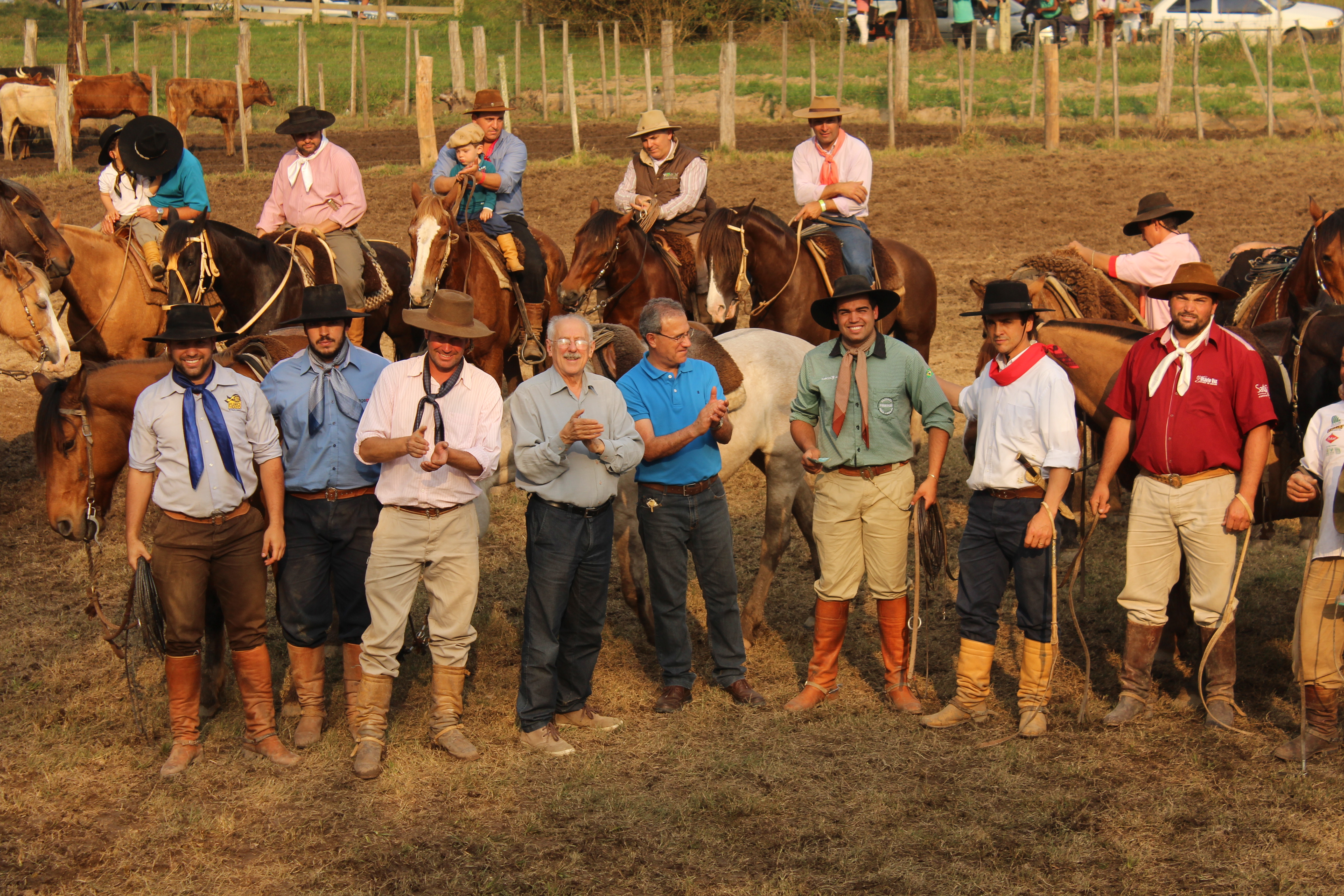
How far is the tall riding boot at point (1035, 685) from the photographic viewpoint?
5.82 meters

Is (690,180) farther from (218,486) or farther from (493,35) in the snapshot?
(493,35)

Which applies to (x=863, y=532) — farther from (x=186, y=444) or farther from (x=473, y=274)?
(x=473, y=274)

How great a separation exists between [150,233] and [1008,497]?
22.7ft

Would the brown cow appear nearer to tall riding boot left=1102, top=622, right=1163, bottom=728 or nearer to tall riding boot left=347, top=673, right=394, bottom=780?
tall riding boot left=347, top=673, right=394, bottom=780

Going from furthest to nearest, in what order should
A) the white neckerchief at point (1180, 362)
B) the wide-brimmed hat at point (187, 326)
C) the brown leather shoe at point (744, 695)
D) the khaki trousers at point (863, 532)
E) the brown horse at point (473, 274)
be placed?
the brown horse at point (473, 274) < the brown leather shoe at point (744, 695) < the khaki trousers at point (863, 532) < the white neckerchief at point (1180, 362) < the wide-brimmed hat at point (187, 326)

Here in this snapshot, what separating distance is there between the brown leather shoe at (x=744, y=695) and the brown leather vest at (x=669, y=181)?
4.56m

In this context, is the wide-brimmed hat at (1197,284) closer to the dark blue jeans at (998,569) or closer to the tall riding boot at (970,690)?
the dark blue jeans at (998,569)

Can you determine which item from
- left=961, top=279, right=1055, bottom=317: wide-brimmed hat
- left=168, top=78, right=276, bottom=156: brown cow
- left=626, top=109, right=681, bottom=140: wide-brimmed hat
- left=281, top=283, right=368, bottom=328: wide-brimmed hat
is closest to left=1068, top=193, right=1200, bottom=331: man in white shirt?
left=961, top=279, right=1055, bottom=317: wide-brimmed hat

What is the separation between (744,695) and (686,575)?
77 centimetres

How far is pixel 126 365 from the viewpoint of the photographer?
612 cm

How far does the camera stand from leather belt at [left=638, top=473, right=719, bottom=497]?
6074 millimetres

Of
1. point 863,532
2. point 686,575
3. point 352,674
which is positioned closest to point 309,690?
point 352,674

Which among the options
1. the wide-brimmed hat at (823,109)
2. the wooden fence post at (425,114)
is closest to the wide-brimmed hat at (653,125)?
the wide-brimmed hat at (823,109)

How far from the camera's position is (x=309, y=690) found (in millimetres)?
5957
